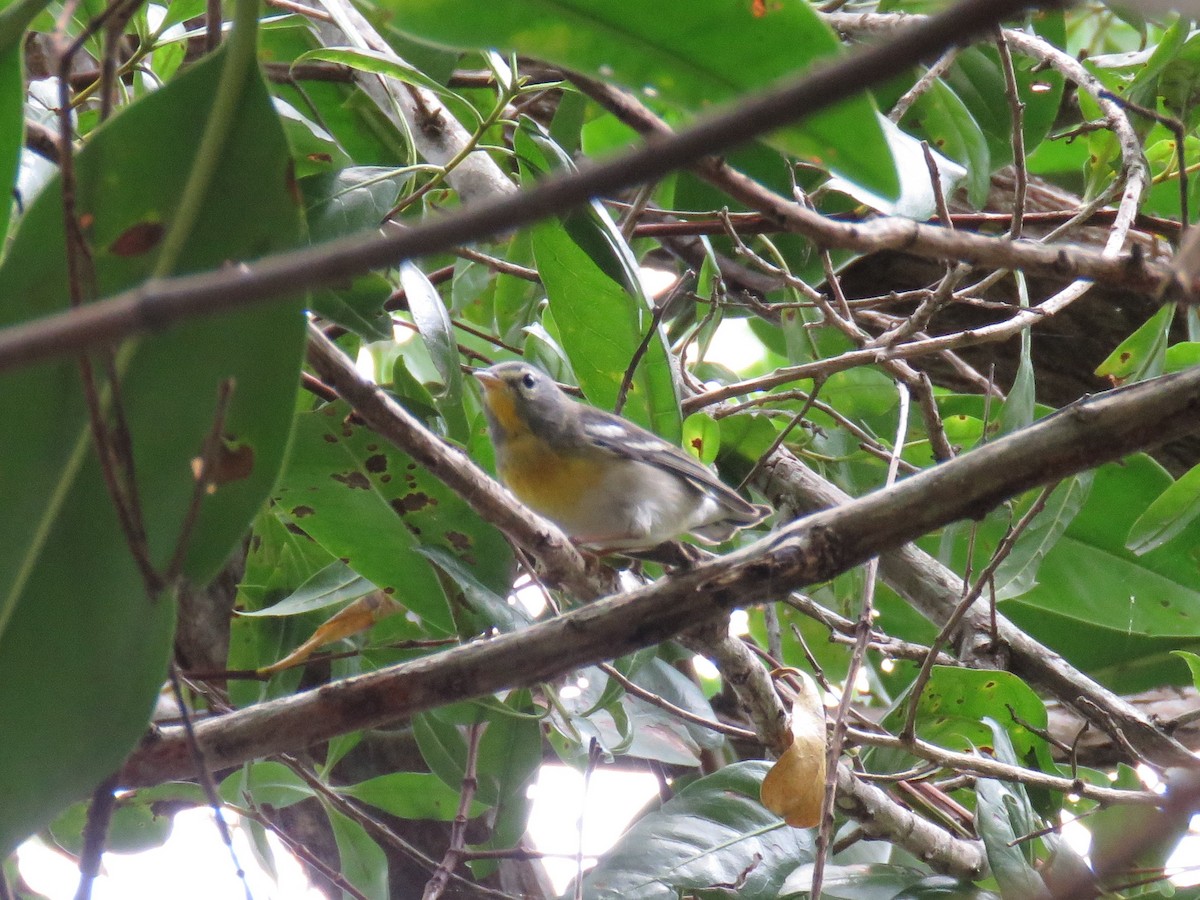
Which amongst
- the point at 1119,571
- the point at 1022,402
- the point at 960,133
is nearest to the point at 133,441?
the point at 1022,402

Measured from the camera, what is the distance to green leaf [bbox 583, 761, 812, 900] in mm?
2547

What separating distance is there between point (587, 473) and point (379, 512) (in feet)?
4.77

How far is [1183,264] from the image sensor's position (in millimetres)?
954

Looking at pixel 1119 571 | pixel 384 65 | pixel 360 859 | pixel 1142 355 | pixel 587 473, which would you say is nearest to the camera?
pixel 384 65

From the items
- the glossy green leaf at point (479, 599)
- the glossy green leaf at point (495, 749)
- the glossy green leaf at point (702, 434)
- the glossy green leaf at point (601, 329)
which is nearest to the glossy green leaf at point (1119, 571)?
the glossy green leaf at point (702, 434)

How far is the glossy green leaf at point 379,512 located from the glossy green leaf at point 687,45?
1188 mm

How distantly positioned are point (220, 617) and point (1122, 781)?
2.75 metres

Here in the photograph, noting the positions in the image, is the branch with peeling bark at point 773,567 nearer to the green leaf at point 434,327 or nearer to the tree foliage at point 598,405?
the tree foliage at point 598,405

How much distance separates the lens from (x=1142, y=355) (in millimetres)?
2764

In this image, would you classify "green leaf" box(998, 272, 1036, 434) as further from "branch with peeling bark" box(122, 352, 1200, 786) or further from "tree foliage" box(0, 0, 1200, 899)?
"branch with peeling bark" box(122, 352, 1200, 786)

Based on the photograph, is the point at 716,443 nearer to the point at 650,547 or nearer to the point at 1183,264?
the point at 650,547

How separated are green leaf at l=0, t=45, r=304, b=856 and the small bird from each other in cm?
209

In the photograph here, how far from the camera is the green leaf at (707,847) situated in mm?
2547

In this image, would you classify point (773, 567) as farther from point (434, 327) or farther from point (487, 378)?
point (487, 378)
